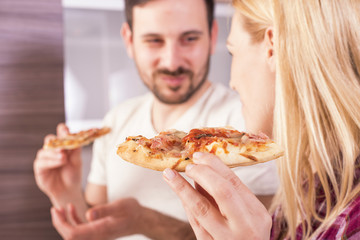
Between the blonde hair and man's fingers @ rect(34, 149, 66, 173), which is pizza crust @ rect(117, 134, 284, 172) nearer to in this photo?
the blonde hair

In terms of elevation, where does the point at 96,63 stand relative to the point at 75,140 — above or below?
above

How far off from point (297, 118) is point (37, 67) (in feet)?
3.21

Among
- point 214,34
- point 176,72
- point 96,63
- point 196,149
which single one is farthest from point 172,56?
point 196,149

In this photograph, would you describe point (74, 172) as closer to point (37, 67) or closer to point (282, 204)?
point (37, 67)

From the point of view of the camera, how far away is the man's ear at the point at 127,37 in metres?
1.11

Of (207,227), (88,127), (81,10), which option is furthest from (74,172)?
(207,227)

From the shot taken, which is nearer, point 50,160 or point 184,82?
point 184,82

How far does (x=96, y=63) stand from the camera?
1.16m

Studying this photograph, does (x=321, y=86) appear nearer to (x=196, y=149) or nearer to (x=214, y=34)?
(x=196, y=149)

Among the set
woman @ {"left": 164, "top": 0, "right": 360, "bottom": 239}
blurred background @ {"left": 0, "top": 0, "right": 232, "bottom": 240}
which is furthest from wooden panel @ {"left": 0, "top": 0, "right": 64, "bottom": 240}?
woman @ {"left": 164, "top": 0, "right": 360, "bottom": 239}

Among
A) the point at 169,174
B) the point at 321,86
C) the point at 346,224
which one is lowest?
the point at 346,224

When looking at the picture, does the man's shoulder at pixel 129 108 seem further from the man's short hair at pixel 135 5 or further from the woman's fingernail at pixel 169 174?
the woman's fingernail at pixel 169 174

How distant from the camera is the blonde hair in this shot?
0.57m

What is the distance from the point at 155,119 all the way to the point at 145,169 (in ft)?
0.51
